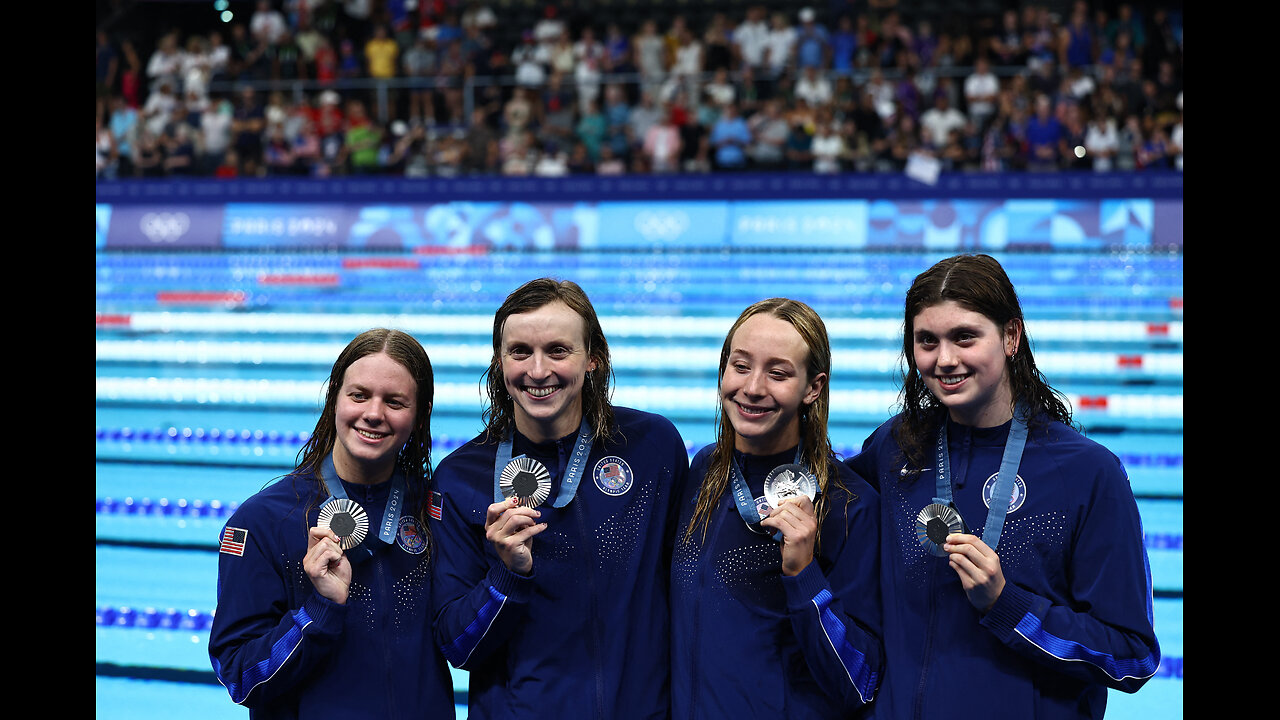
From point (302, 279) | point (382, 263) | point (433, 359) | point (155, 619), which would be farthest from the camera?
point (382, 263)

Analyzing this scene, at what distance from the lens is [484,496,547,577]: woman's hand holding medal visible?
71.3 inches

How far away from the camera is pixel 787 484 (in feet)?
6.31

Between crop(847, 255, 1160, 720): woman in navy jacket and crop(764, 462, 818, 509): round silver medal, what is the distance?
15 centimetres

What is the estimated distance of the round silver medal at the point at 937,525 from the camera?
5.75 ft

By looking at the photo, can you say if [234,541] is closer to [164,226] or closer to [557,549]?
[557,549]

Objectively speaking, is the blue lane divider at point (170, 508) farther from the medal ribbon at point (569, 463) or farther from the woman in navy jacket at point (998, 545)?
the woman in navy jacket at point (998, 545)

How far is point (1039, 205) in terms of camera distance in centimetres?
1011

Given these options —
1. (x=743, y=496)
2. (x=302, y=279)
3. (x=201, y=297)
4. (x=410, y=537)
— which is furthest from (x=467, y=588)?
(x=302, y=279)

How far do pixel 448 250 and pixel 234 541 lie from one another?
9.00m

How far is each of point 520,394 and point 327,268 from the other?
866cm

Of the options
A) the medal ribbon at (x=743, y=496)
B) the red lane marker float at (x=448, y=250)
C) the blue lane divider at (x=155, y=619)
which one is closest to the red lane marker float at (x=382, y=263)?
the red lane marker float at (x=448, y=250)

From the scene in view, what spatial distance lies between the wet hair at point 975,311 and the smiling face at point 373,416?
0.99m
